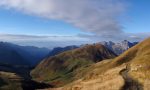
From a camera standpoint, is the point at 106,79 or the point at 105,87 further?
the point at 106,79

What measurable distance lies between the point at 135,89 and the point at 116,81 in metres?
10.6

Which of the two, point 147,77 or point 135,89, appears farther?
point 147,77

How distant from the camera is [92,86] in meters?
149

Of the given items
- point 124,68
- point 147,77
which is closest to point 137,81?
point 147,77

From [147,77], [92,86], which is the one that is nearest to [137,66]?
[147,77]

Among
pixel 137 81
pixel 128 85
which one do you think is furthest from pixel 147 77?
pixel 128 85

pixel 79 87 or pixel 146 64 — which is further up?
pixel 146 64

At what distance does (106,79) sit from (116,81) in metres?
14.0

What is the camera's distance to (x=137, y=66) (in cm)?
16212

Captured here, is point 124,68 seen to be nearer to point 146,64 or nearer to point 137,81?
point 146,64

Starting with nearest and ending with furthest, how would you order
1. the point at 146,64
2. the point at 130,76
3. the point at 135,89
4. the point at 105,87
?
the point at 135,89, the point at 105,87, the point at 130,76, the point at 146,64

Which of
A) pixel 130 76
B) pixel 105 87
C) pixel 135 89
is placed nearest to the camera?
pixel 135 89

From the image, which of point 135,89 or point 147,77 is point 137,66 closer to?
point 147,77

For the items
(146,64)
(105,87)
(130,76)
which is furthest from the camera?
(146,64)
